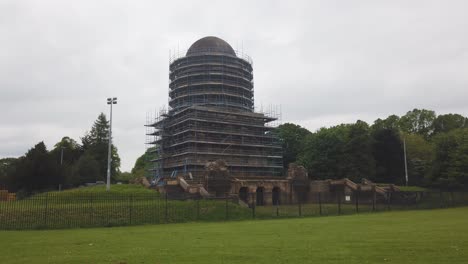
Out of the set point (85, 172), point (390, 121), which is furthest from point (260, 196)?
point (390, 121)

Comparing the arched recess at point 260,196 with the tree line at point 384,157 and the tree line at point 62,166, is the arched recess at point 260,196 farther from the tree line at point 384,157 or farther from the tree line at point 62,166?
the tree line at point 62,166

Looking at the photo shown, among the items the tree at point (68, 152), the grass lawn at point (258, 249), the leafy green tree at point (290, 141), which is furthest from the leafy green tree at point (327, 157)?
the grass lawn at point (258, 249)

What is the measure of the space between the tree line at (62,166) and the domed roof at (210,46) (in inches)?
954

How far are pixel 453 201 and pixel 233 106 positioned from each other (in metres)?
33.4

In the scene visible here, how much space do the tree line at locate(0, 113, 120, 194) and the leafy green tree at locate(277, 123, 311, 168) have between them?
32012 mm

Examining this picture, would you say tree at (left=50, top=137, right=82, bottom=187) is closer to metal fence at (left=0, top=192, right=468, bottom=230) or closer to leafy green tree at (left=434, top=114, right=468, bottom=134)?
metal fence at (left=0, top=192, right=468, bottom=230)

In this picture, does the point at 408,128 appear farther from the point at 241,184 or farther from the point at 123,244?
the point at 123,244

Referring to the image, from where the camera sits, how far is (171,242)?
1531 centimetres

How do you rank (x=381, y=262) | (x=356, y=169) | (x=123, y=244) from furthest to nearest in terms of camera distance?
(x=356, y=169), (x=123, y=244), (x=381, y=262)

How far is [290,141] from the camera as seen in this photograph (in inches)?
3031

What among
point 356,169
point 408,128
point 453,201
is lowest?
point 453,201

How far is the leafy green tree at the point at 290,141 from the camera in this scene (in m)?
75.5

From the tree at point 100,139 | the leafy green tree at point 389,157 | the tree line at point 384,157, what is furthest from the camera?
the tree at point 100,139

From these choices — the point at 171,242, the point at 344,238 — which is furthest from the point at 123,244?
the point at 344,238
